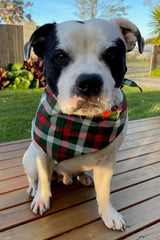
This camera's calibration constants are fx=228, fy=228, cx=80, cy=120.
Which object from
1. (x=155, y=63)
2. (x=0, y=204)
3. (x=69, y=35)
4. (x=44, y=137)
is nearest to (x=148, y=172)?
(x=44, y=137)

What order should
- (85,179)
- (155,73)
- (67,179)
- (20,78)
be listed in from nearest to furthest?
(67,179) < (85,179) < (20,78) < (155,73)

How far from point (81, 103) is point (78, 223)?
0.87 m

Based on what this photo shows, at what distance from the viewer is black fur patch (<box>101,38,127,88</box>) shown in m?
1.13

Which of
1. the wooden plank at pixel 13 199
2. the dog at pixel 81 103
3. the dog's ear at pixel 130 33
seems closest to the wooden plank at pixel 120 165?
the wooden plank at pixel 13 199

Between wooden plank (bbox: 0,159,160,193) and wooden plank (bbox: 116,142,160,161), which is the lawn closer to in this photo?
wooden plank (bbox: 0,159,160,193)

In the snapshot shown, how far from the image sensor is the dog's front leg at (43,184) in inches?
58.7

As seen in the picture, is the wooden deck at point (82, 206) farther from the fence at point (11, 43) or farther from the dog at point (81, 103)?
the fence at point (11, 43)

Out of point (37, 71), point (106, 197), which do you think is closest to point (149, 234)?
point (106, 197)

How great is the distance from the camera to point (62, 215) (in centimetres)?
156

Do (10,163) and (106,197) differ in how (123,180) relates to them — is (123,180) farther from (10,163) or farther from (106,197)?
(10,163)

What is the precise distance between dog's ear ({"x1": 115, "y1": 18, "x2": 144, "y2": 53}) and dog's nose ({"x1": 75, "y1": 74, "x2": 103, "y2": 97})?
0.48 metres

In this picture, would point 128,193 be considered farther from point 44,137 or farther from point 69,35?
point 69,35

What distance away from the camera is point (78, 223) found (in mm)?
1495

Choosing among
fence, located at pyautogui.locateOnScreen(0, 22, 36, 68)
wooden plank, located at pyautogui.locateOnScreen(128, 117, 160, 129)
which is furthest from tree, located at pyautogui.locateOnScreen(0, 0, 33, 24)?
wooden plank, located at pyautogui.locateOnScreen(128, 117, 160, 129)
